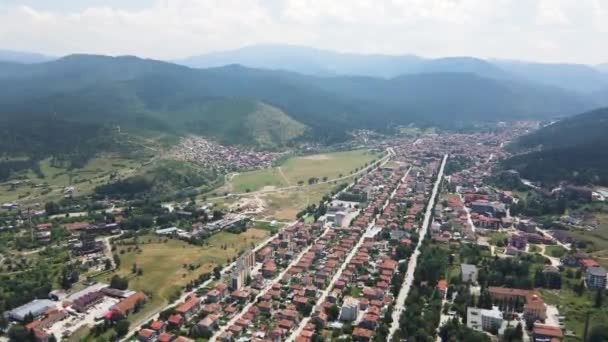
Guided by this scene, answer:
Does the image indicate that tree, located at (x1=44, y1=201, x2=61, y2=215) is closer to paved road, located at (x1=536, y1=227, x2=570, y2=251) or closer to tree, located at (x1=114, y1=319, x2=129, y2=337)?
tree, located at (x1=114, y1=319, x2=129, y2=337)

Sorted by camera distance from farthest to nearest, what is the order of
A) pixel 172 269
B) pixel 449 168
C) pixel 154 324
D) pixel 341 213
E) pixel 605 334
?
pixel 449 168 < pixel 341 213 < pixel 172 269 < pixel 154 324 < pixel 605 334

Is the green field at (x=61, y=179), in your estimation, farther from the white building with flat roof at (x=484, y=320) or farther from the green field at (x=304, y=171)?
the white building with flat roof at (x=484, y=320)

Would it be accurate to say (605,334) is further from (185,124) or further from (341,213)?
(185,124)

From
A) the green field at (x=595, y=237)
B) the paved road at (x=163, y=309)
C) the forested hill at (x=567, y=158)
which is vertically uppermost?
the forested hill at (x=567, y=158)

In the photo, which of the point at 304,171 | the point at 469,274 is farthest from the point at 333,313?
the point at 304,171

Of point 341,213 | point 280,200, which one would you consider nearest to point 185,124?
point 280,200

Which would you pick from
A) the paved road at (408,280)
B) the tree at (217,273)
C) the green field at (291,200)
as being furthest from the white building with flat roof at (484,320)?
the green field at (291,200)

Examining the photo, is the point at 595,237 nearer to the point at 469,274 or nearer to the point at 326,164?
the point at 469,274
